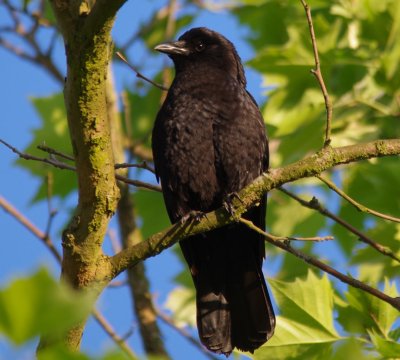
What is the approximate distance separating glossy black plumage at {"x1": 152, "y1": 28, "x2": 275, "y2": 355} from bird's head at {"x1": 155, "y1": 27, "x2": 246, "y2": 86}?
18cm

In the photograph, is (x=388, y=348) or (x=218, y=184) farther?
(x=218, y=184)

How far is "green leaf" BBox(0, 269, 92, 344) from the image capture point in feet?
2.65

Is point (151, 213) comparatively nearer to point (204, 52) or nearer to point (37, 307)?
point (204, 52)

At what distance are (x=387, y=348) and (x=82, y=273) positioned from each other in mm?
969

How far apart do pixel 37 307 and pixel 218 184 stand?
2724mm

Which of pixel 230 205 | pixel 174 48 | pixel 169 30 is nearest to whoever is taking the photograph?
pixel 230 205

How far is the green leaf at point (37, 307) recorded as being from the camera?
0.81 metres

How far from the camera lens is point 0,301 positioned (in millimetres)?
818

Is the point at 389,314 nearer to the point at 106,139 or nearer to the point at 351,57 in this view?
the point at 106,139

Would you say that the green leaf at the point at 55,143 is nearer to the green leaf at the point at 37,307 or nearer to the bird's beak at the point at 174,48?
the bird's beak at the point at 174,48

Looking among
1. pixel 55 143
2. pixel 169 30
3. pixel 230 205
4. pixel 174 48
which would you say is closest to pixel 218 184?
pixel 230 205

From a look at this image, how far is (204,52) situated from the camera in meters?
4.13

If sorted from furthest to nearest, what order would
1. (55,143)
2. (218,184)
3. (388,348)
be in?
(55,143)
(218,184)
(388,348)

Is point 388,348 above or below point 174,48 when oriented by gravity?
below
